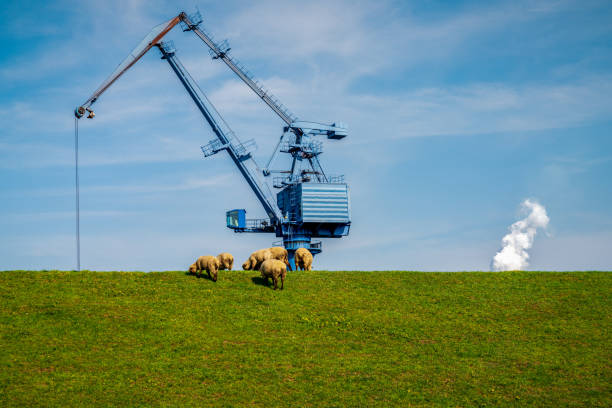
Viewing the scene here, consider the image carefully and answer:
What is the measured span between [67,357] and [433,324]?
17.1m

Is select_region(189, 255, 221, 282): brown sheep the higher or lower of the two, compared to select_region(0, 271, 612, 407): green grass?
higher

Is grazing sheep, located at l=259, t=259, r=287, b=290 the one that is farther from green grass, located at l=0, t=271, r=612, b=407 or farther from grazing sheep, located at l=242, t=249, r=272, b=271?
grazing sheep, located at l=242, t=249, r=272, b=271

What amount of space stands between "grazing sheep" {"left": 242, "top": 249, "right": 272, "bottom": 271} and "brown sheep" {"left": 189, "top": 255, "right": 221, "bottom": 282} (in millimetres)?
4005

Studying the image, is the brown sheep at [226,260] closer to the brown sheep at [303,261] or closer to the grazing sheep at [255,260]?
the grazing sheep at [255,260]

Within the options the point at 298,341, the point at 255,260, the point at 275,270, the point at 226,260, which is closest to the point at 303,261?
the point at 255,260

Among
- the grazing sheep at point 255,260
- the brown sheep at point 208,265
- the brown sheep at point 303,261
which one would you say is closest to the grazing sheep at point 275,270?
the brown sheep at point 208,265

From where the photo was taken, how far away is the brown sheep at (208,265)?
32125 millimetres

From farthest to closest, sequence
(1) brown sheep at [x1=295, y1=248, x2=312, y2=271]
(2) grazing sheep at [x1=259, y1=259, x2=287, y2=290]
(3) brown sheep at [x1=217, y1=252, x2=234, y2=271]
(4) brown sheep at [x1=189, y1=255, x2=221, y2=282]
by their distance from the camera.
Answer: (1) brown sheep at [x1=295, y1=248, x2=312, y2=271] → (3) brown sheep at [x1=217, y1=252, x2=234, y2=271] → (4) brown sheep at [x1=189, y1=255, x2=221, y2=282] → (2) grazing sheep at [x1=259, y1=259, x2=287, y2=290]

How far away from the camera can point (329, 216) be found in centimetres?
6216

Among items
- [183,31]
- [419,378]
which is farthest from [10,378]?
[183,31]

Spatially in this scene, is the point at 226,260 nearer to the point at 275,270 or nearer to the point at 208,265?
the point at 208,265

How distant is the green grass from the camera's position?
799 inches

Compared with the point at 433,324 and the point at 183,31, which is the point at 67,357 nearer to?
the point at 433,324

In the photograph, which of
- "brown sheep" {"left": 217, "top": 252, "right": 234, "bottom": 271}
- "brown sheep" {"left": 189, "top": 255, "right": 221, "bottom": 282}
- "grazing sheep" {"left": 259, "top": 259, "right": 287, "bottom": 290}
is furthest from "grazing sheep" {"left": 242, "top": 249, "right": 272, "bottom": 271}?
"grazing sheep" {"left": 259, "top": 259, "right": 287, "bottom": 290}
